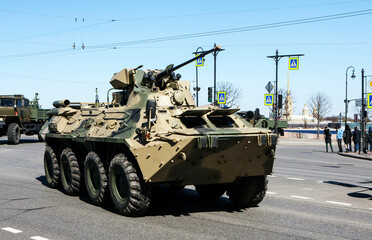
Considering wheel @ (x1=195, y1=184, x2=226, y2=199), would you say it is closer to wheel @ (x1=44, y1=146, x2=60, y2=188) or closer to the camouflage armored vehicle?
the camouflage armored vehicle

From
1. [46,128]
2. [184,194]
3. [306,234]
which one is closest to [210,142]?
[306,234]

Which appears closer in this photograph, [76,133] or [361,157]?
[76,133]

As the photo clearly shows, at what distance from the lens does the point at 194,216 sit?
9859 mm

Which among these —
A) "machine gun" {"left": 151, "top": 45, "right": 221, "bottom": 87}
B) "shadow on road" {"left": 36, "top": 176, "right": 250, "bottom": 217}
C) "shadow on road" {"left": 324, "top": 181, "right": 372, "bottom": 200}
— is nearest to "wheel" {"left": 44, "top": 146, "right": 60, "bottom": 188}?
"shadow on road" {"left": 36, "top": 176, "right": 250, "bottom": 217}

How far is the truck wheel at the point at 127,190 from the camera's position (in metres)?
9.49

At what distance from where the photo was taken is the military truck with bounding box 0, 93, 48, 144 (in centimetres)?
3222

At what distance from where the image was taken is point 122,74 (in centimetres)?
1266

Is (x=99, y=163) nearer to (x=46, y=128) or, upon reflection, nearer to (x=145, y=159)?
(x=145, y=159)

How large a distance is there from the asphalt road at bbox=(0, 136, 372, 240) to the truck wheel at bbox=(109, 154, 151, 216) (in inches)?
8.0

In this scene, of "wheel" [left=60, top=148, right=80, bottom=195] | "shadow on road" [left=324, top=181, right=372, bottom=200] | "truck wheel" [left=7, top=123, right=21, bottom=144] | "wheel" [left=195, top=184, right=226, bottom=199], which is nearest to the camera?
"wheel" [left=195, top=184, right=226, bottom=199]

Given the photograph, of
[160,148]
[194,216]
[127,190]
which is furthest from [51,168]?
[160,148]

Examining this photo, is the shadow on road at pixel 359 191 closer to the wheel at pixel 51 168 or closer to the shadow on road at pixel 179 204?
the shadow on road at pixel 179 204

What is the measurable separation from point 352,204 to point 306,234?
3.77 metres

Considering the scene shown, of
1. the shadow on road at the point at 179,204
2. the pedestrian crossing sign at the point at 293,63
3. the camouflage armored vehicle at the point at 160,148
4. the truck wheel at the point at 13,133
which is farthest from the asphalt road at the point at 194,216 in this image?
the pedestrian crossing sign at the point at 293,63
